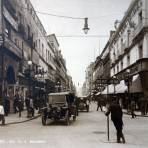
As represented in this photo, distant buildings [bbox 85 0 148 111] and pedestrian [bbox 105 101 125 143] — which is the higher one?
distant buildings [bbox 85 0 148 111]

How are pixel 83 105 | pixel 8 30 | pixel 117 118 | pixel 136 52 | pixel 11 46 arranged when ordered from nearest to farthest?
pixel 117 118, pixel 11 46, pixel 8 30, pixel 136 52, pixel 83 105

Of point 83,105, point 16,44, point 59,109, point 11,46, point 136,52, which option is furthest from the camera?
point 83,105

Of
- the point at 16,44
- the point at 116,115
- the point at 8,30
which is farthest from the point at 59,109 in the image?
the point at 16,44

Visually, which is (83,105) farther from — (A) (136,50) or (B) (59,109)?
(B) (59,109)

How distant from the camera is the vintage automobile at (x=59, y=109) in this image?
22.1m

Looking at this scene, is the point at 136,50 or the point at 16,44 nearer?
the point at 16,44

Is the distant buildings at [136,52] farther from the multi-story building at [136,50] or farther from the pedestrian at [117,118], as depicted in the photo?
the pedestrian at [117,118]

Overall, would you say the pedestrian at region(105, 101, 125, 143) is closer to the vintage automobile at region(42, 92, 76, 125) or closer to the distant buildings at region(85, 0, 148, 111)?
the vintage automobile at region(42, 92, 76, 125)

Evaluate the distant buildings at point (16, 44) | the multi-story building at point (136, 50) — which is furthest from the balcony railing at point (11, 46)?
the multi-story building at point (136, 50)

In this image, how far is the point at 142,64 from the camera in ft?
112

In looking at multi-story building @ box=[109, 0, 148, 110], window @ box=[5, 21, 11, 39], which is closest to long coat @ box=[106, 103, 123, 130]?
window @ box=[5, 21, 11, 39]

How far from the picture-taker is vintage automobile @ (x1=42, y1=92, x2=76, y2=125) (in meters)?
22.1

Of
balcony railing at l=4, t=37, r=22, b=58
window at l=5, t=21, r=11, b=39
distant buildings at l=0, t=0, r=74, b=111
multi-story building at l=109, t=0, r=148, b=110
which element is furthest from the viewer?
multi-story building at l=109, t=0, r=148, b=110

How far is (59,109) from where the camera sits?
2245 cm
